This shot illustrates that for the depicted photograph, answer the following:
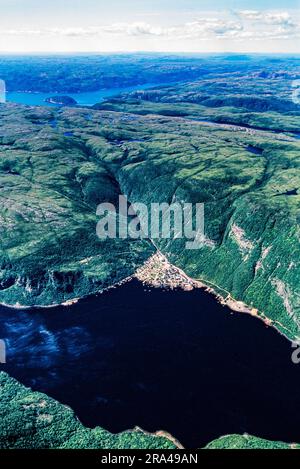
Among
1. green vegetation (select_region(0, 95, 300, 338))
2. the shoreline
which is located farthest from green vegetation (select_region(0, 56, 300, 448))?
the shoreline

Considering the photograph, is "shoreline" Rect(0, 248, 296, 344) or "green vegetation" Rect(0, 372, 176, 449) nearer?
"green vegetation" Rect(0, 372, 176, 449)

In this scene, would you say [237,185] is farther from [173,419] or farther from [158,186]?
[173,419]

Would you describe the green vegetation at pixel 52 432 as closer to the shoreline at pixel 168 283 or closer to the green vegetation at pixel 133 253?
the green vegetation at pixel 133 253

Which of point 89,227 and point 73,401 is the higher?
point 89,227

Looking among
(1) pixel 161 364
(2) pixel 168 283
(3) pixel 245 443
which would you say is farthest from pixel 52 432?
(2) pixel 168 283

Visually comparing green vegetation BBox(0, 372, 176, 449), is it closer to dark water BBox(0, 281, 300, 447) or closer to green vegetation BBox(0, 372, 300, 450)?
green vegetation BBox(0, 372, 300, 450)

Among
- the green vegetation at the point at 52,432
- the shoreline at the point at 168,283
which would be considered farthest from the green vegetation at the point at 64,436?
the shoreline at the point at 168,283

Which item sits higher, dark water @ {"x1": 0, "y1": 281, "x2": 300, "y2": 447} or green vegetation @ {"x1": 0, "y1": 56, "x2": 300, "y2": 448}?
green vegetation @ {"x1": 0, "y1": 56, "x2": 300, "y2": 448}
